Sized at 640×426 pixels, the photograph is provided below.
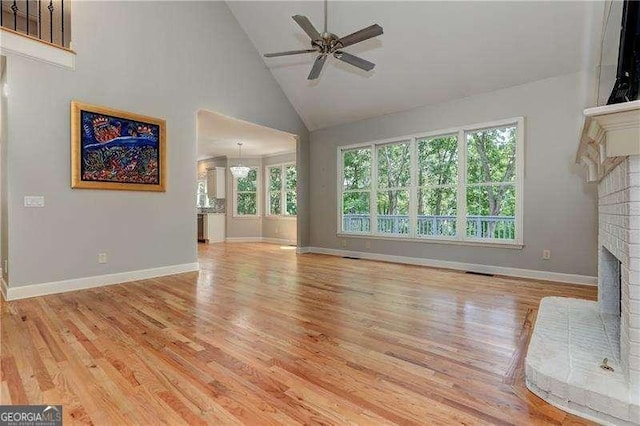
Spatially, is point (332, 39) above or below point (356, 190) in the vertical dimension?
above

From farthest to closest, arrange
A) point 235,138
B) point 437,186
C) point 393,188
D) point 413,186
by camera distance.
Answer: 1. point 235,138
2. point 393,188
3. point 413,186
4. point 437,186

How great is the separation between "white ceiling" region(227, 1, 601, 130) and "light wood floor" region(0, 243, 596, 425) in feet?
9.72

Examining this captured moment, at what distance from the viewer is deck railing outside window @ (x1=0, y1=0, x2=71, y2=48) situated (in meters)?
3.76

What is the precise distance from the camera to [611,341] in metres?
2.00

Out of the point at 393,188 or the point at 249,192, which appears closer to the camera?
the point at 393,188

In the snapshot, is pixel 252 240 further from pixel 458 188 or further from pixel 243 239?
pixel 458 188

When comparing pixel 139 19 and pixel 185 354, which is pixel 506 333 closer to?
pixel 185 354

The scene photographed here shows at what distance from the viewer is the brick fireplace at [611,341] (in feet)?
4.70

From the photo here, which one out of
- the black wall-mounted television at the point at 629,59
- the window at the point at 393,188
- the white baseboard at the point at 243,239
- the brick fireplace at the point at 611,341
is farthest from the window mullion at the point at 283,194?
the black wall-mounted television at the point at 629,59

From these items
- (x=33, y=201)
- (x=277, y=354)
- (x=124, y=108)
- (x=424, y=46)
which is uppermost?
(x=424, y=46)

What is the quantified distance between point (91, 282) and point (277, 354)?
10.0 feet

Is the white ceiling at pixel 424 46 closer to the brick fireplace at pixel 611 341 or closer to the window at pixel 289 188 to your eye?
the brick fireplace at pixel 611 341

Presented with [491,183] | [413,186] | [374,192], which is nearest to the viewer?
[491,183]

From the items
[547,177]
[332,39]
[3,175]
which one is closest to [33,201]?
[3,175]
